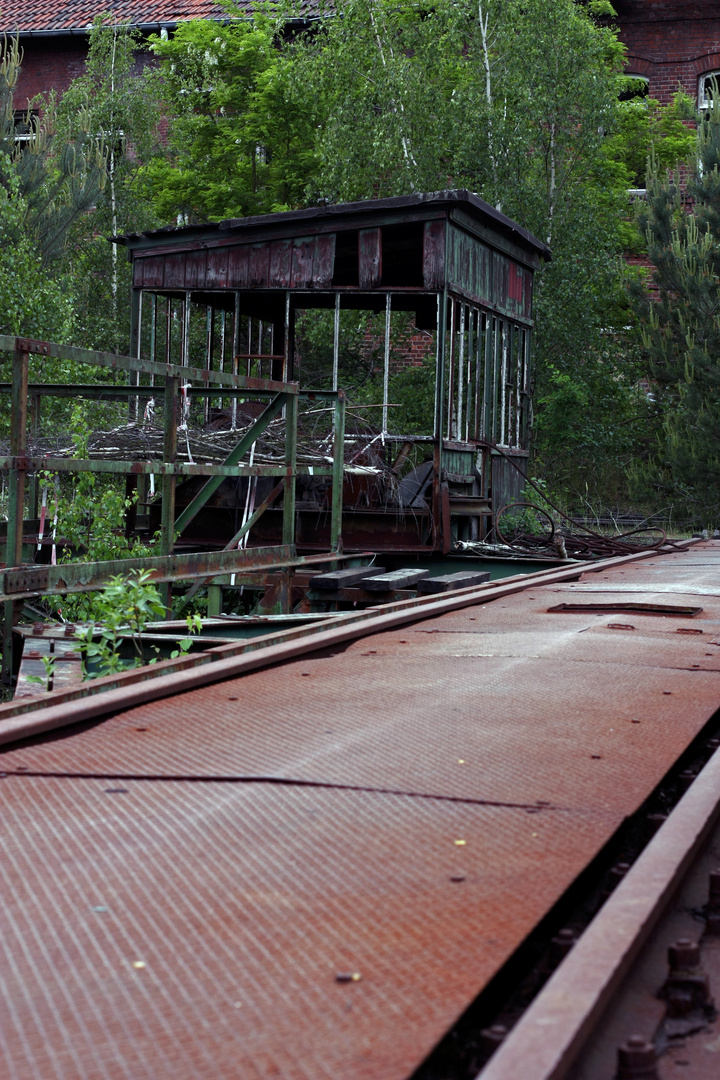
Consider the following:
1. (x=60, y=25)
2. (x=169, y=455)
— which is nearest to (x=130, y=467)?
(x=169, y=455)

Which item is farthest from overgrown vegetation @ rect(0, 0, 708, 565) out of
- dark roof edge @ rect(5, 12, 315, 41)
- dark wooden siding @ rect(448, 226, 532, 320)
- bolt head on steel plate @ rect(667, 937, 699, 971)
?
bolt head on steel plate @ rect(667, 937, 699, 971)

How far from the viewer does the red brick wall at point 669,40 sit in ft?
70.9

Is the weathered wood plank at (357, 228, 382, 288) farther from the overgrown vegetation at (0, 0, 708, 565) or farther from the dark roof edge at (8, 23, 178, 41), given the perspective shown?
the dark roof edge at (8, 23, 178, 41)

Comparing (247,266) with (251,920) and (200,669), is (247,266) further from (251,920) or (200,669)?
(251,920)

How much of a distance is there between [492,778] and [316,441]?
7.64 m

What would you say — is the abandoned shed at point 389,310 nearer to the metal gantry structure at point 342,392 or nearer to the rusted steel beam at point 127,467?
the metal gantry structure at point 342,392

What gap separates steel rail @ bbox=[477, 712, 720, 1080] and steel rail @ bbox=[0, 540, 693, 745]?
1.66 meters

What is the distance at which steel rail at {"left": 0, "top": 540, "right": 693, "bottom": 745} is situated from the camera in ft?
10.4

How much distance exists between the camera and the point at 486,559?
9781 millimetres

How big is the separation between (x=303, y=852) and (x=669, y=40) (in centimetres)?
2290

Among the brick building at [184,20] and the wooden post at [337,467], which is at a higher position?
the brick building at [184,20]

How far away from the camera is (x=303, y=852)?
215cm

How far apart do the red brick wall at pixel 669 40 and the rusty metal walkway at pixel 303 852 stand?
67.4ft

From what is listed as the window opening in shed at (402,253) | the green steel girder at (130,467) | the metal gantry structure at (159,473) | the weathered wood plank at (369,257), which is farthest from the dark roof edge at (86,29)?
the green steel girder at (130,467)
